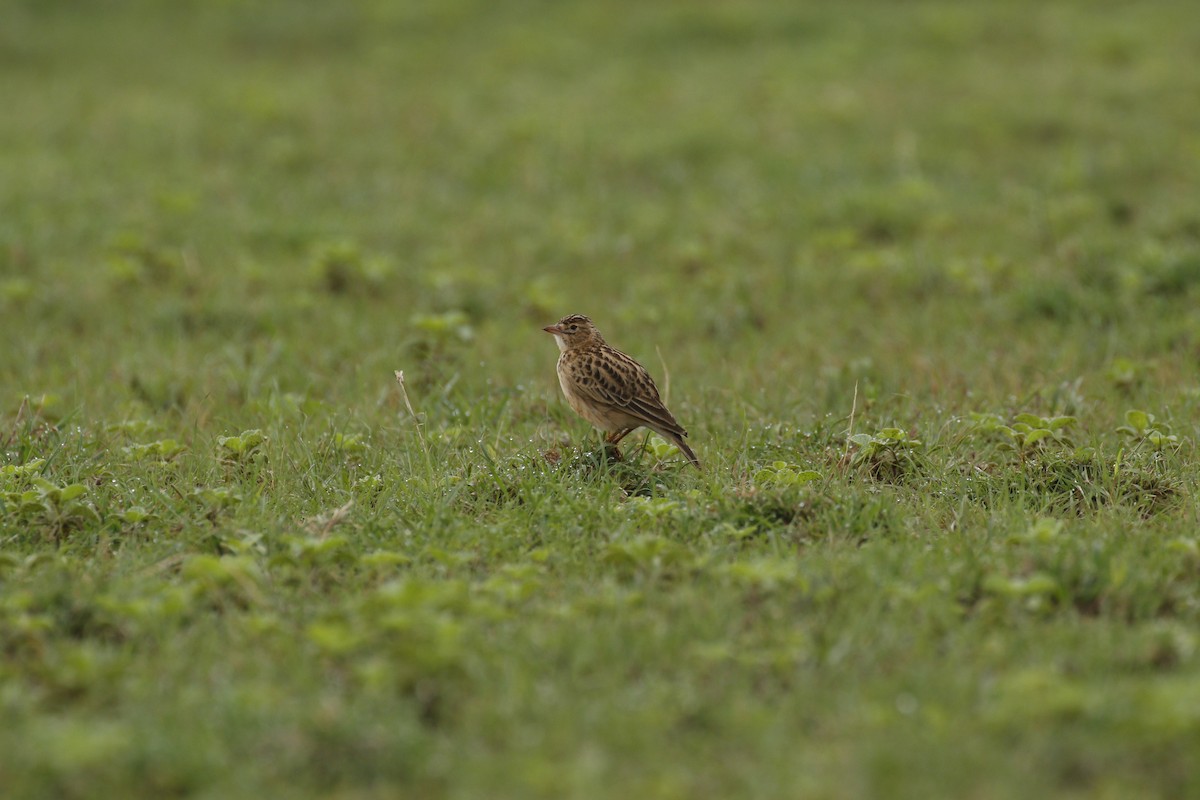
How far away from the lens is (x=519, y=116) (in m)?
14.5

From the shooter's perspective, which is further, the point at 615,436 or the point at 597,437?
the point at 597,437

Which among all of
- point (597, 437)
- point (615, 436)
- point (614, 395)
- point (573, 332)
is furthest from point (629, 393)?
point (573, 332)

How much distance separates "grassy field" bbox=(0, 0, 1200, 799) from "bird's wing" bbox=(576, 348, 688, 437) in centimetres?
27

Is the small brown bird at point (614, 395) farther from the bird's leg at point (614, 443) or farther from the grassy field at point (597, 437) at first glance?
the grassy field at point (597, 437)

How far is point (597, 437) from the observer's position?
275 inches

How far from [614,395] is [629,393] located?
0.07 m

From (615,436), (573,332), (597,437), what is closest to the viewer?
(615,436)

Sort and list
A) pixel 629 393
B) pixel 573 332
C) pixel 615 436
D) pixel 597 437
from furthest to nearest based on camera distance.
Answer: pixel 573 332
pixel 597 437
pixel 615 436
pixel 629 393

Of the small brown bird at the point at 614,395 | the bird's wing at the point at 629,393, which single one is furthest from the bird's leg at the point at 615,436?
the bird's wing at the point at 629,393

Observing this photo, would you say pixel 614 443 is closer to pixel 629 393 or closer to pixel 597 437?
pixel 597 437

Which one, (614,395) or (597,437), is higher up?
(614,395)

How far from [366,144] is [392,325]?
17.1 feet

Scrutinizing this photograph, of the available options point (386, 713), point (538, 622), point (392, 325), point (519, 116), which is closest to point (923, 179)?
point (519, 116)

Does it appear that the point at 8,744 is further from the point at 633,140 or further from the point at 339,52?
the point at 339,52
